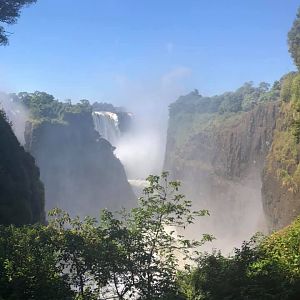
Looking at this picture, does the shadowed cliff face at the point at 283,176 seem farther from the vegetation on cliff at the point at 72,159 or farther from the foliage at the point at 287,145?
the vegetation on cliff at the point at 72,159

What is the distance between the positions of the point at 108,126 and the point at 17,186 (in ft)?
217

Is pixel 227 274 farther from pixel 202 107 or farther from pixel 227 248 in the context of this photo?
pixel 202 107

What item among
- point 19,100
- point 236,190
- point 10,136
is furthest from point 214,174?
point 10,136

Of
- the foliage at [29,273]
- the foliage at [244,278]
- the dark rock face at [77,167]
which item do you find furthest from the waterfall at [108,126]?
the foliage at [29,273]

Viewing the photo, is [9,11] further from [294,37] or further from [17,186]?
[294,37]

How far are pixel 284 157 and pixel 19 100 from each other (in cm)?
5393

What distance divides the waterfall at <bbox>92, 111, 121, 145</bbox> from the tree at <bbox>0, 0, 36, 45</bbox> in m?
57.0

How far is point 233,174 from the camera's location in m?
57.4

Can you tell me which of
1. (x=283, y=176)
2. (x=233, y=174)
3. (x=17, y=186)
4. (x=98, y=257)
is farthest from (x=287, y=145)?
(x=98, y=257)

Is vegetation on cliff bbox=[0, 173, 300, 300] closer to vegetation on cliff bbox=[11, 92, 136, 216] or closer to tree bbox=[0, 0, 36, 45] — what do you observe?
tree bbox=[0, 0, 36, 45]

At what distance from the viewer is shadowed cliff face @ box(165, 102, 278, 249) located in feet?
173

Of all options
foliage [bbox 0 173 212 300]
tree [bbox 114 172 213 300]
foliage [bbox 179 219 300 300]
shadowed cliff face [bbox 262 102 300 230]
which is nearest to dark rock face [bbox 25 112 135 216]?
shadowed cliff face [bbox 262 102 300 230]

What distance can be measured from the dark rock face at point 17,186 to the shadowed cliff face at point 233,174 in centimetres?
2843

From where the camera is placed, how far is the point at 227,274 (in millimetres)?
11211
